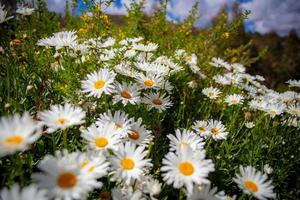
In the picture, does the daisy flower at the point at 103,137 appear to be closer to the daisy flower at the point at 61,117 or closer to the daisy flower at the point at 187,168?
the daisy flower at the point at 61,117

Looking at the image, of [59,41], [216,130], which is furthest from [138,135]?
[59,41]

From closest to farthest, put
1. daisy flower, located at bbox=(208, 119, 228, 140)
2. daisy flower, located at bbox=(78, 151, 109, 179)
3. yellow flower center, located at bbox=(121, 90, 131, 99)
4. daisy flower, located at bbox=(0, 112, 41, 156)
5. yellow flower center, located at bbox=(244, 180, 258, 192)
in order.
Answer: daisy flower, located at bbox=(0, 112, 41, 156) → daisy flower, located at bbox=(78, 151, 109, 179) → yellow flower center, located at bbox=(244, 180, 258, 192) → yellow flower center, located at bbox=(121, 90, 131, 99) → daisy flower, located at bbox=(208, 119, 228, 140)

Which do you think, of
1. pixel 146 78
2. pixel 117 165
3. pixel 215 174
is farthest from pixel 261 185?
pixel 146 78

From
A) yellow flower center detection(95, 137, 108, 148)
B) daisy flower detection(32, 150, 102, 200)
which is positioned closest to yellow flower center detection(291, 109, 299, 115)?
yellow flower center detection(95, 137, 108, 148)

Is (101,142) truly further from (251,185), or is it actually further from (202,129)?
(202,129)

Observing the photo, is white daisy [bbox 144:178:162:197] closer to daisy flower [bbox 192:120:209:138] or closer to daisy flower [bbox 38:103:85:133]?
daisy flower [bbox 38:103:85:133]

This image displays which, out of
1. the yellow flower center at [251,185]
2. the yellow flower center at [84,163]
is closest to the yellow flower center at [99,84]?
the yellow flower center at [84,163]

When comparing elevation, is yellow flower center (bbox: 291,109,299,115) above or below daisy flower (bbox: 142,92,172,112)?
above
